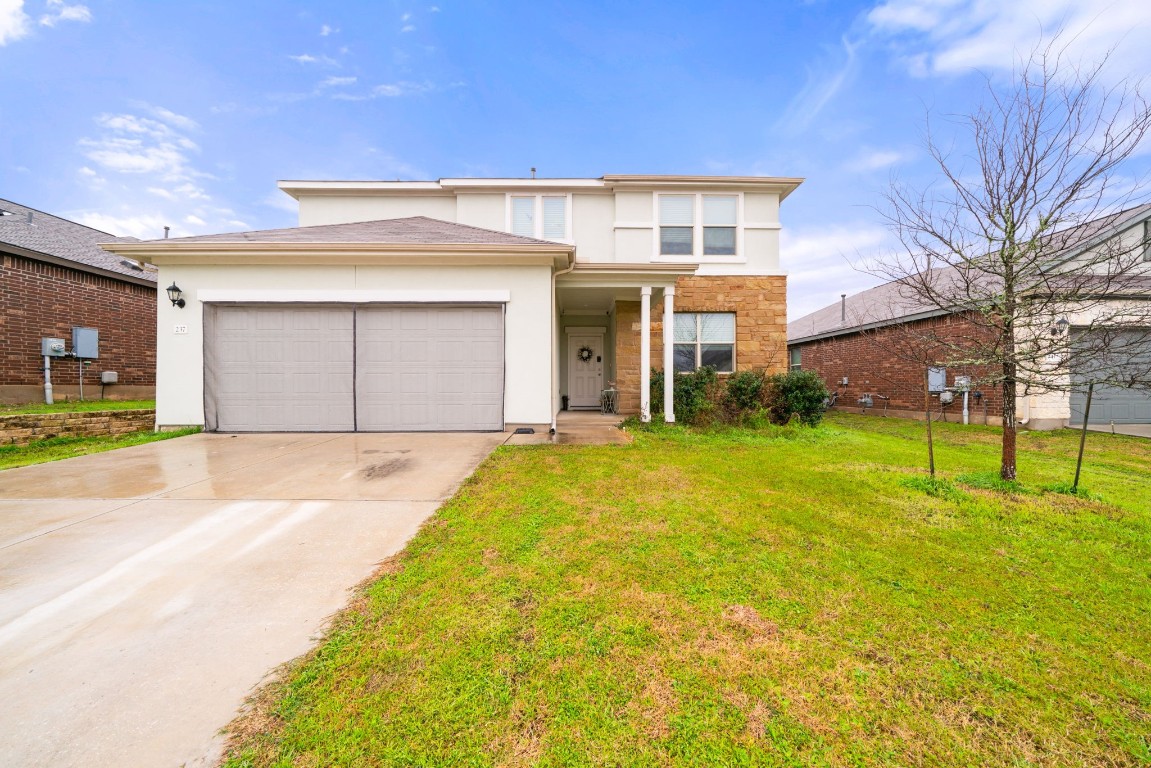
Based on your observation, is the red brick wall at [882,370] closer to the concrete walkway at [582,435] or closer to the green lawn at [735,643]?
the concrete walkway at [582,435]

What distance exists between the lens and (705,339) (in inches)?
392

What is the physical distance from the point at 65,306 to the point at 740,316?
15462 millimetres

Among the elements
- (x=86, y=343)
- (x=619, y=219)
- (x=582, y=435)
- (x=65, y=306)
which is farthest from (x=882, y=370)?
(x=65, y=306)

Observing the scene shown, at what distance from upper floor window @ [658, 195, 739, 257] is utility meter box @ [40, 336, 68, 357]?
13642 millimetres

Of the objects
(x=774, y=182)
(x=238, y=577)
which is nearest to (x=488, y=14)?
(x=774, y=182)

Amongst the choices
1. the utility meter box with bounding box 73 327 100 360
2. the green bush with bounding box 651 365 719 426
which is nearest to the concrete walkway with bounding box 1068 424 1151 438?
the green bush with bounding box 651 365 719 426

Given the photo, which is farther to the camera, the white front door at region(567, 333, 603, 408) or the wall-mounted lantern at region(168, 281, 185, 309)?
the white front door at region(567, 333, 603, 408)

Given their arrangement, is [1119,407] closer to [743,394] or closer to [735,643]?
[743,394]

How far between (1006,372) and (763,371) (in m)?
5.14

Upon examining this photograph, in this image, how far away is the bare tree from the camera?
3842 millimetres

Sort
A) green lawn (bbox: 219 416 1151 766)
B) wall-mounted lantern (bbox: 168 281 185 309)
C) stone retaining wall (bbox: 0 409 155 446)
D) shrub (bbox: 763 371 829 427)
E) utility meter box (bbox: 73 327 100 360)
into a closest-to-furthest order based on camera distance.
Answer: green lawn (bbox: 219 416 1151 766), stone retaining wall (bbox: 0 409 155 446), wall-mounted lantern (bbox: 168 281 185 309), shrub (bbox: 763 371 829 427), utility meter box (bbox: 73 327 100 360)

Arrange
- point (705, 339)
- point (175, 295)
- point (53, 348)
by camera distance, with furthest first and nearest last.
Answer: point (705, 339) < point (53, 348) < point (175, 295)

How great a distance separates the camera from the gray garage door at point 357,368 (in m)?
7.25

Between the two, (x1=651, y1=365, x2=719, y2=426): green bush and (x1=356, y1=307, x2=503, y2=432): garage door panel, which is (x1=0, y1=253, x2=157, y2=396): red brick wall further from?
(x1=651, y1=365, x2=719, y2=426): green bush
